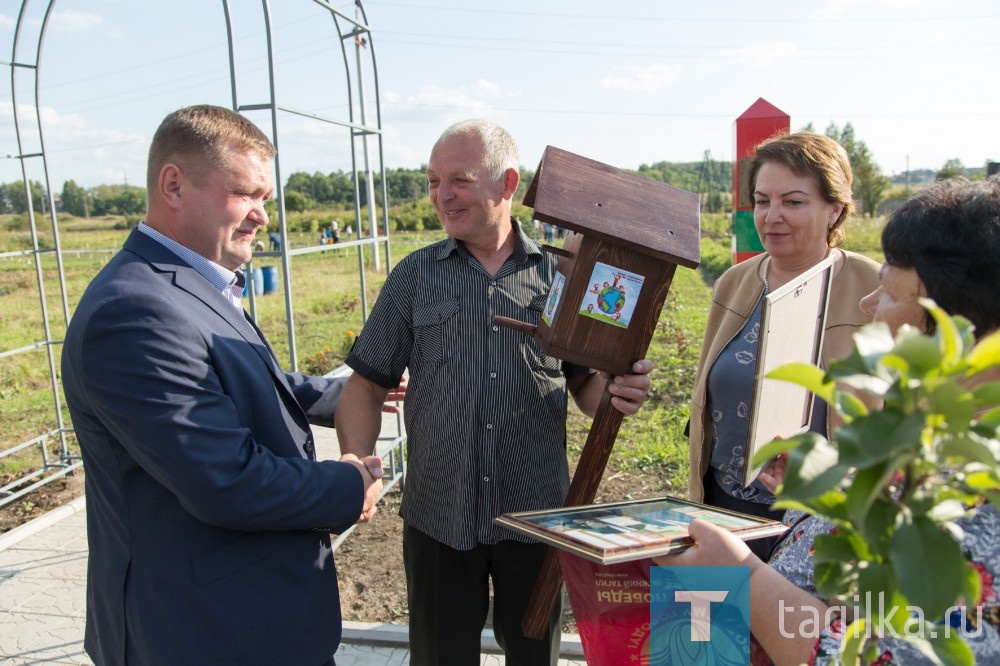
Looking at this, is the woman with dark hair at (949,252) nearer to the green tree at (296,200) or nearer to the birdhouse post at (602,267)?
the birdhouse post at (602,267)

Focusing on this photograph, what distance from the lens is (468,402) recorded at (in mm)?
2398

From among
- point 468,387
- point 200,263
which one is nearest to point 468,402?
point 468,387

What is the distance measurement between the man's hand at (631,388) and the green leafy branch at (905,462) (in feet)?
4.19

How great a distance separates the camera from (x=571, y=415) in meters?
→ 7.41

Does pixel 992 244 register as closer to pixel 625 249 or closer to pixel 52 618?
pixel 625 249

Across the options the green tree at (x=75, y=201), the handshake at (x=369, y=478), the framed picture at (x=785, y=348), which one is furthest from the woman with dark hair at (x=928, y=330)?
the green tree at (x=75, y=201)

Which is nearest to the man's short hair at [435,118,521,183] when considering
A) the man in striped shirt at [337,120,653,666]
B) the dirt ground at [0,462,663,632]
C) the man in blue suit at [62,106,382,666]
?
the man in striped shirt at [337,120,653,666]

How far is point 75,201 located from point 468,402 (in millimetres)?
81735

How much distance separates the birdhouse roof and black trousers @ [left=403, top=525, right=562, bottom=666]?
1129 millimetres

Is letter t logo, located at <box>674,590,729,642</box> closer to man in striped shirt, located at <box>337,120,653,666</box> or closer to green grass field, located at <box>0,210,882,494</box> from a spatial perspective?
man in striped shirt, located at <box>337,120,653,666</box>

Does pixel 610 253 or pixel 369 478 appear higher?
pixel 610 253

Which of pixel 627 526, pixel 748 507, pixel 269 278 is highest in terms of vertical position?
pixel 627 526

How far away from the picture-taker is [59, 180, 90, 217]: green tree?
68.8 m

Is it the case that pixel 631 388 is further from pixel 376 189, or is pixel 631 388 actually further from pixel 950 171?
pixel 950 171
